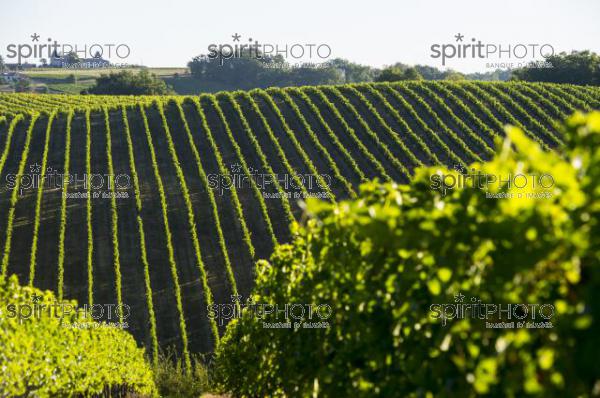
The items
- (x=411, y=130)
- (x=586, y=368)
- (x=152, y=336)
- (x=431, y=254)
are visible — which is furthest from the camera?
(x=411, y=130)

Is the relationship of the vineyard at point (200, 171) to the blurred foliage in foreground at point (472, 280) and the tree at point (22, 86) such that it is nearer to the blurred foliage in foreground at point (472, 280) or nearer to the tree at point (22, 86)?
the blurred foliage in foreground at point (472, 280)

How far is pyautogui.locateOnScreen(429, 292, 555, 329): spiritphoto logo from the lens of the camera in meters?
4.59

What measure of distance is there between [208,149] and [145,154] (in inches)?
157

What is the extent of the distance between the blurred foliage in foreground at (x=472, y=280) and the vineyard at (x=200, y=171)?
16.3 meters

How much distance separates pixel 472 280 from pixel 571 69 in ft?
238

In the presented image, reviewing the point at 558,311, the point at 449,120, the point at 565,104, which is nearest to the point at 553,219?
the point at 558,311

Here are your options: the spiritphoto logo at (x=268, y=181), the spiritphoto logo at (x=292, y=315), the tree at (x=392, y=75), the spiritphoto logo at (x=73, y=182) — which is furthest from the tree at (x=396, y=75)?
the spiritphoto logo at (x=292, y=315)

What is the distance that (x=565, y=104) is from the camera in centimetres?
5000

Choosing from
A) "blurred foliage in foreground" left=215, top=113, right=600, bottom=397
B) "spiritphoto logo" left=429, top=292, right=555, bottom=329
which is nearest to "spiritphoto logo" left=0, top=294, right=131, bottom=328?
"blurred foliage in foreground" left=215, top=113, right=600, bottom=397

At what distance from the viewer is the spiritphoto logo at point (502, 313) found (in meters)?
4.59

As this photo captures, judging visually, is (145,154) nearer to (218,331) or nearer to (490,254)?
(218,331)

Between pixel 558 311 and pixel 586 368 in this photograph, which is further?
pixel 558 311

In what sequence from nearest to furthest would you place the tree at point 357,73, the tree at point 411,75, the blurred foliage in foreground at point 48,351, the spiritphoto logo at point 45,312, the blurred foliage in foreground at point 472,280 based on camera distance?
the blurred foliage in foreground at point 472,280, the blurred foliage in foreground at point 48,351, the spiritphoto logo at point 45,312, the tree at point 411,75, the tree at point 357,73

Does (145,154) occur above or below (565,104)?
below
